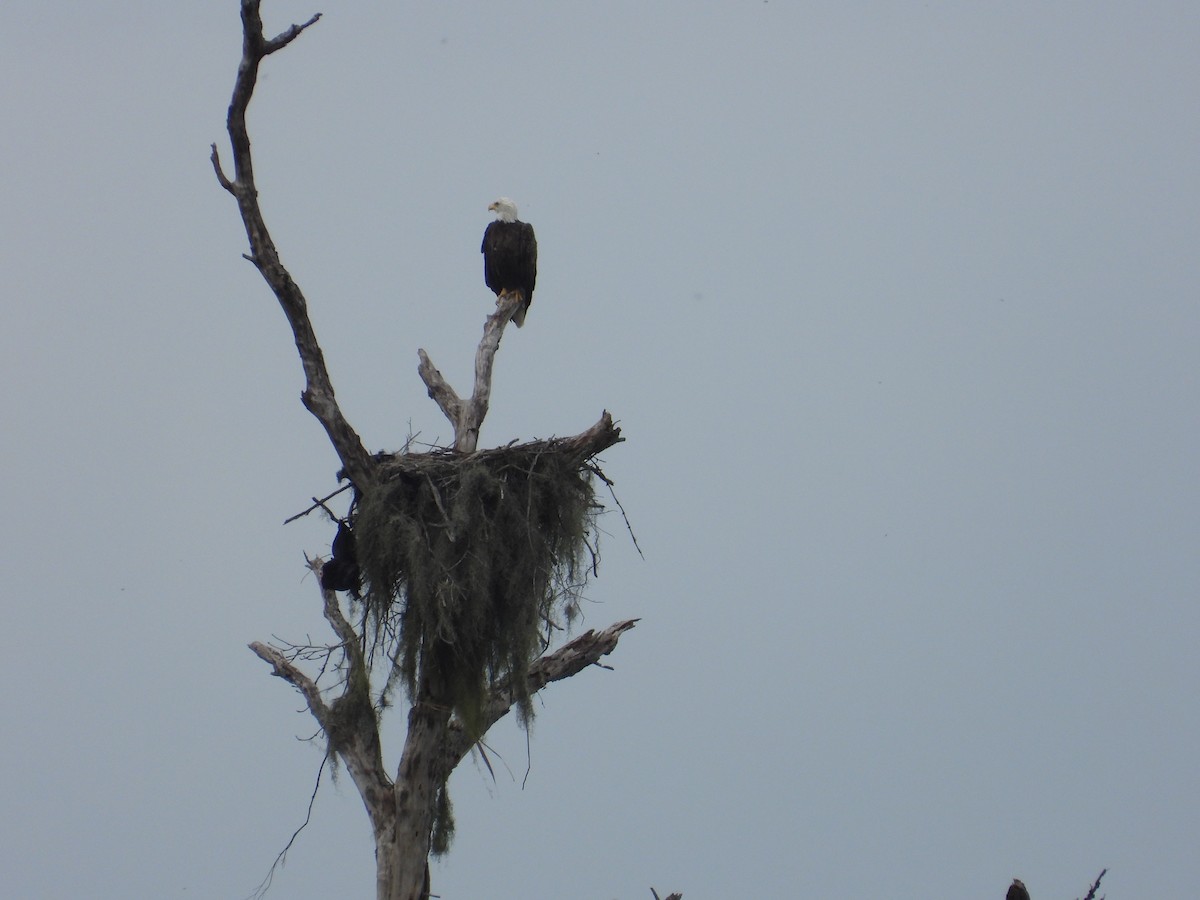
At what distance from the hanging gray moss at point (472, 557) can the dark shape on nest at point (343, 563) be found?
69 mm

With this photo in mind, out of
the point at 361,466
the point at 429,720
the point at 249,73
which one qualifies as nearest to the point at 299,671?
the point at 429,720

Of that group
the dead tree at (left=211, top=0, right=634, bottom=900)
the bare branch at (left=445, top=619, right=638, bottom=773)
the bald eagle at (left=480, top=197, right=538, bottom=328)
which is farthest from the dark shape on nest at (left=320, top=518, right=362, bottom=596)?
the bald eagle at (left=480, top=197, right=538, bottom=328)

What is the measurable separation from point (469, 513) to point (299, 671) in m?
1.42

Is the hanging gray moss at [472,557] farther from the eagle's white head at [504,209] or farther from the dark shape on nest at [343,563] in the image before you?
the eagle's white head at [504,209]

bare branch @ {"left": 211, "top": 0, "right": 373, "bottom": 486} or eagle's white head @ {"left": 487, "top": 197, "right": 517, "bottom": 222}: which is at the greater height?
eagle's white head @ {"left": 487, "top": 197, "right": 517, "bottom": 222}

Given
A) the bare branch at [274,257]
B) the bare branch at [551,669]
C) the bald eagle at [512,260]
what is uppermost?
the bald eagle at [512,260]

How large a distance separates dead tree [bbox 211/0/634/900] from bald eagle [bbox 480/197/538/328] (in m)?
1.79

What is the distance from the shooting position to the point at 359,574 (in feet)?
19.3

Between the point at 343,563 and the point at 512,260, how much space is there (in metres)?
2.45

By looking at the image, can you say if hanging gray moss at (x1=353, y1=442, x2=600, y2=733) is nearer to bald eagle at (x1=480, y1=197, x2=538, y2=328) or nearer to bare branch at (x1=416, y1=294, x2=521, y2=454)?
bare branch at (x1=416, y1=294, x2=521, y2=454)

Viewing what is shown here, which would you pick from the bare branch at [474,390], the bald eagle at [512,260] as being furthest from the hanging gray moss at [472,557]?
the bald eagle at [512,260]

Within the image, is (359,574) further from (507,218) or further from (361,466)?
(507,218)

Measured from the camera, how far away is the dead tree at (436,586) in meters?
5.66

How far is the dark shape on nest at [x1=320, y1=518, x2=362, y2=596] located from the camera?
232 inches
